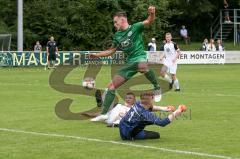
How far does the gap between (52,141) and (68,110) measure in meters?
5.35

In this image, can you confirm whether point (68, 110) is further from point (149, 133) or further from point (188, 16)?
point (188, 16)

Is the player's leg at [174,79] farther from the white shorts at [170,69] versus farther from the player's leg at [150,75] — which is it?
the player's leg at [150,75]

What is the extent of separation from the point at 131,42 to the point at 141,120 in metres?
2.77

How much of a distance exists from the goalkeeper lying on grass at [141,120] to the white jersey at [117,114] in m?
1.27

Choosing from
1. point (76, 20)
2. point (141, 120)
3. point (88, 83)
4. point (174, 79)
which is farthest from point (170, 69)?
point (76, 20)

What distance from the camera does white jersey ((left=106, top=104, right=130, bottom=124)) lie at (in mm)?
13141

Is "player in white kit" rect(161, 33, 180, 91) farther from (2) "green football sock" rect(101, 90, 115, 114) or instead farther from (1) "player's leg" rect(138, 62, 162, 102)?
(2) "green football sock" rect(101, 90, 115, 114)

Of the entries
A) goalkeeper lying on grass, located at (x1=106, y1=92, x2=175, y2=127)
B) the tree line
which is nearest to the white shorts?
goalkeeper lying on grass, located at (x1=106, y1=92, x2=175, y2=127)

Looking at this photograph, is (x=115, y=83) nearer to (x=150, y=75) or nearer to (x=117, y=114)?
(x=117, y=114)

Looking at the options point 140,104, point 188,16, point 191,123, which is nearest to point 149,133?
point 140,104

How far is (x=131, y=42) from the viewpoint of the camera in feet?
45.4

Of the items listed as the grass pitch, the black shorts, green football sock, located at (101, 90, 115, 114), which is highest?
the black shorts

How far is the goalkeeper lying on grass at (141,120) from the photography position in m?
11.4

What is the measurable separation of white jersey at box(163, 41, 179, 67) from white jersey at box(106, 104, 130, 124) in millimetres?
11103
